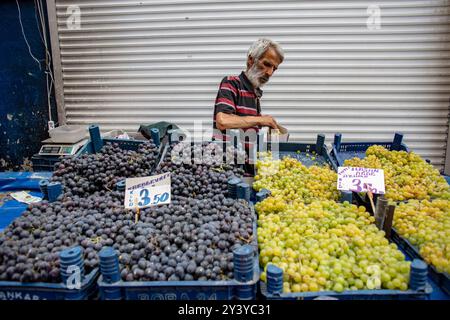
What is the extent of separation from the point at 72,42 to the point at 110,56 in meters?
0.55

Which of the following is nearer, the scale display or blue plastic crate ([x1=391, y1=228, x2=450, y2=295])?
blue plastic crate ([x1=391, y1=228, x2=450, y2=295])

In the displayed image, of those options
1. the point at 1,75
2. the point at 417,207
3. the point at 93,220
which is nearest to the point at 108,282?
the point at 93,220

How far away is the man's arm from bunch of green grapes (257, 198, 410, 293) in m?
1.00

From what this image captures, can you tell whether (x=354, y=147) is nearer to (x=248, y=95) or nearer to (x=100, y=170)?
(x=248, y=95)

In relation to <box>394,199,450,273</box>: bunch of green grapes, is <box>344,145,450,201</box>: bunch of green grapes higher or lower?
higher

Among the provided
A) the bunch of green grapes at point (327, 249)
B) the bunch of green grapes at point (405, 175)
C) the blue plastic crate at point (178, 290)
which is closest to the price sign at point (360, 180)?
the bunch of green grapes at point (327, 249)

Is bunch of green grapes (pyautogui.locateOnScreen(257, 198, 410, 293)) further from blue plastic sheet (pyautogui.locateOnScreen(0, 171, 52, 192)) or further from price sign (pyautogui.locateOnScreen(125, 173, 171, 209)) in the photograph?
blue plastic sheet (pyautogui.locateOnScreen(0, 171, 52, 192))

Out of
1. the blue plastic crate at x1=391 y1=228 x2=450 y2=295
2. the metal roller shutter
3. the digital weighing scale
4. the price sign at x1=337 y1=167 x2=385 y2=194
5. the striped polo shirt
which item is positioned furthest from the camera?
the metal roller shutter

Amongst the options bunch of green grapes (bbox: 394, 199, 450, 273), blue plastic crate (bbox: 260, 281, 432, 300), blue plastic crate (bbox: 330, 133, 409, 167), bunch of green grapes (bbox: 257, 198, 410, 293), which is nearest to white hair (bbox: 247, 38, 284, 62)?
blue plastic crate (bbox: 330, 133, 409, 167)

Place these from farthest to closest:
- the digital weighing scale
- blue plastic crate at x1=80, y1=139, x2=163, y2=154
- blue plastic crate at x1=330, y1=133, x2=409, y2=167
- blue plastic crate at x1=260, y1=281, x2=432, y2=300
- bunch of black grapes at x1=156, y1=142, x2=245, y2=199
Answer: the digital weighing scale < blue plastic crate at x1=330, y1=133, x2=409, y2=167 < blue plastic crate at x1=80, y1=139, x2=163, y2=154 < bunch of black grapes at x1=156, y1=142, x2=245, y2=199 < blue plastic crate at x1=260, y1=281, x2=432, y2=300

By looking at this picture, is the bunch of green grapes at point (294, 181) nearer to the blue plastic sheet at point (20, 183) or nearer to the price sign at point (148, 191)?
the price sign at point (148, 191)

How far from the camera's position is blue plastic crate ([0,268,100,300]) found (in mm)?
1545

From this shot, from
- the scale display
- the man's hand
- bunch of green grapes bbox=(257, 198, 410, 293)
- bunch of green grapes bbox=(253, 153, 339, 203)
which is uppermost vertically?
the man's hand
